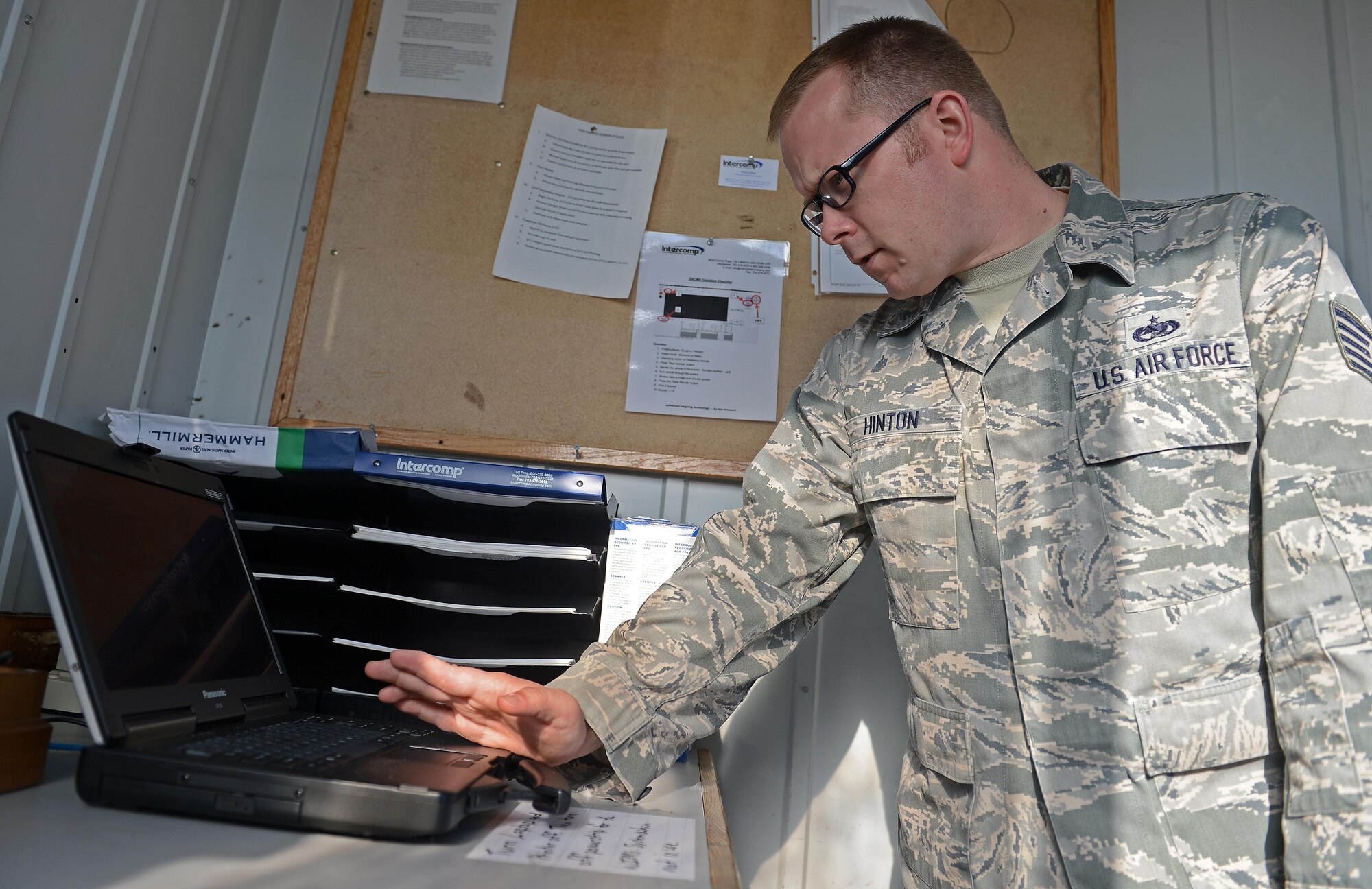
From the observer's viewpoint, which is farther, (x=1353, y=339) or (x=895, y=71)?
(x=895, y=71)

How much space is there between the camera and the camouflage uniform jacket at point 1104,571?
28.2 inches

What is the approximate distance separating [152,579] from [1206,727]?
3.32ft

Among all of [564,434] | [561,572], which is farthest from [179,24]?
[561,572]

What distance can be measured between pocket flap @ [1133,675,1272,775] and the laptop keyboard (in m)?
0.75

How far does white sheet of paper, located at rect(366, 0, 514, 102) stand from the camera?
1.56 meters

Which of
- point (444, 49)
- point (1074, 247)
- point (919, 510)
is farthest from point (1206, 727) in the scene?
point (444, 49)

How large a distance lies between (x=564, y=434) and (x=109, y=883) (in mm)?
976

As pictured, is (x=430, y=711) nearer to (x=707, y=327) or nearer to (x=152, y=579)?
(x=152, y=579)

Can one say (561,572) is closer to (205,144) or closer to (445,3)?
(205,144)

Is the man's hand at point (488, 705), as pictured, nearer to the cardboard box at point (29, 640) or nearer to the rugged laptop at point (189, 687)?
the rugged laptop at point (189, 687)

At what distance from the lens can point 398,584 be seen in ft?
3.70

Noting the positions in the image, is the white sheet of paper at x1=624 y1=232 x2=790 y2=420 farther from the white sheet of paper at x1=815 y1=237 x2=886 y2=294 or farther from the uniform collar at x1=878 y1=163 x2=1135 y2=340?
the uniform collar at x1=878 y1=163 x2=1135 y2=340

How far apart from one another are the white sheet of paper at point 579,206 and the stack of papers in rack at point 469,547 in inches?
23.5

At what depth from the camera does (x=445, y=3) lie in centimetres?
161
